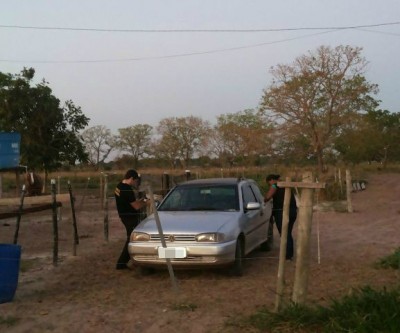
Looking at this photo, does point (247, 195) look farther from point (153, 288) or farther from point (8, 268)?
point (8, 268)

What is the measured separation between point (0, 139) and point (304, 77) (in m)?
21.1

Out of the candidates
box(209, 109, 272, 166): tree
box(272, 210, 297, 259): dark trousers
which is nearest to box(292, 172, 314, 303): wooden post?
box(272, 210, 297, 259): dark trousers

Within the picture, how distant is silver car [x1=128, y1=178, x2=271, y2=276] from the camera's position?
7812mm

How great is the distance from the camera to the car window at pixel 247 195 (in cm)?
953

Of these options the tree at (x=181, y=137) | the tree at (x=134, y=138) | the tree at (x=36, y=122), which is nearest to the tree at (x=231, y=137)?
the tree at (x=181, y=137)

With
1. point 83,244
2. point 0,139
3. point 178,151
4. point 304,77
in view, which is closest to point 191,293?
point 83,244

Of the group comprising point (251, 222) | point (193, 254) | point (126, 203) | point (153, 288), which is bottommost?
point (153, 288)

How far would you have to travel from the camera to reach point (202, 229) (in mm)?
Answer: 7953

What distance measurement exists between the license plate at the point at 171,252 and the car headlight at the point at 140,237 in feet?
1.98

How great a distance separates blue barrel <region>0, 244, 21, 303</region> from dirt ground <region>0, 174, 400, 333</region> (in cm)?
19

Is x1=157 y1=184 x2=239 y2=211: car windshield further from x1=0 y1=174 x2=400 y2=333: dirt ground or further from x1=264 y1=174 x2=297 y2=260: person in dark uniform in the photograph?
x1=0 y1=174 x2=400 y2=333: dirt ground

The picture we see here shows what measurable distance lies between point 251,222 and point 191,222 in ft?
4.53

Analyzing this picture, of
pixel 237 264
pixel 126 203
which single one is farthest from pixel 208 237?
pixel 126 203

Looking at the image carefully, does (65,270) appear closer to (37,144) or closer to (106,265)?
(106,265)
